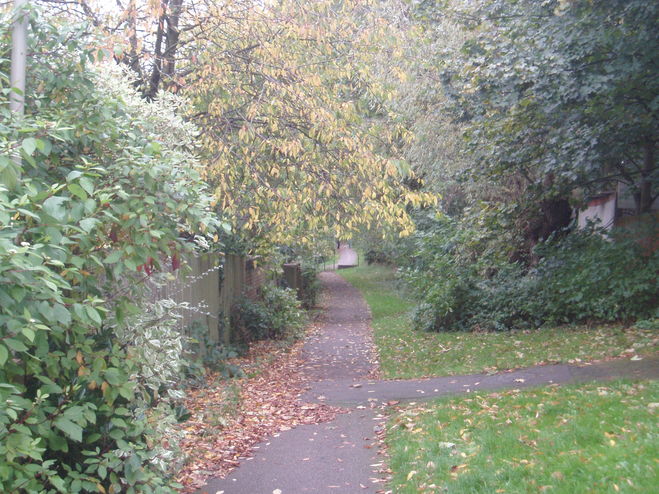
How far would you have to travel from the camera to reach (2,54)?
4.95 meters

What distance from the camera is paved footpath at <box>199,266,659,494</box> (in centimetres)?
611

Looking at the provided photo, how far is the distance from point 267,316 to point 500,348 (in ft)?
18.4

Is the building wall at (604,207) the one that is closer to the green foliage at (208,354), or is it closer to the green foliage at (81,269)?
the green foliage at (208,354)

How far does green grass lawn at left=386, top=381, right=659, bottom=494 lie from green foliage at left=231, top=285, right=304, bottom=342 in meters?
7.17

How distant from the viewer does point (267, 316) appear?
15352 mm

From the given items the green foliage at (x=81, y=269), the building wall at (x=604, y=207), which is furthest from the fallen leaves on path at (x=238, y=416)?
the building wall at (x=604, y=207)

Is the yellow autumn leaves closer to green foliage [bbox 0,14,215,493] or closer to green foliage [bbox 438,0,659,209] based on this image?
green foliage [bbox 438,0,659,209]

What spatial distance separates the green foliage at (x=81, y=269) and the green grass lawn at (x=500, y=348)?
22.3ft

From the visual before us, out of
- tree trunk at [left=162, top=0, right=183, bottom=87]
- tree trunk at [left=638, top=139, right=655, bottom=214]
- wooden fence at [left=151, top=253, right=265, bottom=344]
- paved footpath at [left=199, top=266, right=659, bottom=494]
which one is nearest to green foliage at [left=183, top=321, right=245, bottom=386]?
wooden fence at [left=151, top=253, right=265, bottom=344]

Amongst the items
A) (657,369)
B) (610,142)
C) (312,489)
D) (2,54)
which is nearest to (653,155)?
(610,142)

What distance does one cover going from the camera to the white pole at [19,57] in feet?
14.6

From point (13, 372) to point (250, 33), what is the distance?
7.50 metres

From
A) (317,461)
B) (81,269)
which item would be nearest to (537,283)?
(317,461)

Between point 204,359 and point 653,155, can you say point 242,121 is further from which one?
point 653,155
